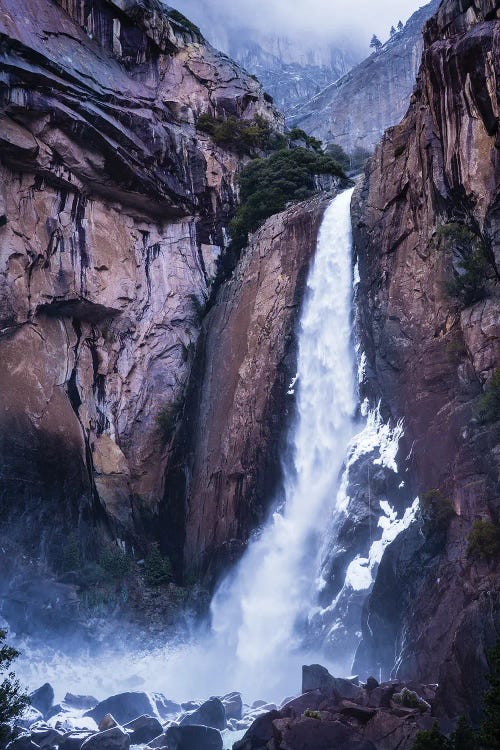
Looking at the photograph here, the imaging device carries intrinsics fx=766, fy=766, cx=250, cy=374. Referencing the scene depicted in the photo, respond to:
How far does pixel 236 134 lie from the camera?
42.2 meters

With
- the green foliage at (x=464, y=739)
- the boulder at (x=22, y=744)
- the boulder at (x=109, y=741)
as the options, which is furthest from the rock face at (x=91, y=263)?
the green foliage at (x=464, y=739)

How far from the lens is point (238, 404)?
3256 cm

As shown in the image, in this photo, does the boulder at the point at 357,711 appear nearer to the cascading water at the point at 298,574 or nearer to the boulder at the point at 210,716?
the boulder at the point at 210,716

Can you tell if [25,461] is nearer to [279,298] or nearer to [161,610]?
[161,610]

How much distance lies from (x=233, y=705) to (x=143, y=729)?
3.02 meters

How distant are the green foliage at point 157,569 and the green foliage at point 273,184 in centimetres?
1561

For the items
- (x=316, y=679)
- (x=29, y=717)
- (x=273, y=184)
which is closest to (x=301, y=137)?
(x=273, y=184)

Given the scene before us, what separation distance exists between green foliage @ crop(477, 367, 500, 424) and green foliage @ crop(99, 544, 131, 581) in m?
16.6

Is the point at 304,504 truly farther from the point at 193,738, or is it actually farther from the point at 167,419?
the point at 193,738

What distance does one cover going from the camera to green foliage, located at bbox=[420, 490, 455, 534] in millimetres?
20641

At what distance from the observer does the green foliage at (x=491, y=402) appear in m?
20.4

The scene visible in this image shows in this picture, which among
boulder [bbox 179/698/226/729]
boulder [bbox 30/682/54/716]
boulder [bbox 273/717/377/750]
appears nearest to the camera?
boulder [bbox 273/717/377/750]

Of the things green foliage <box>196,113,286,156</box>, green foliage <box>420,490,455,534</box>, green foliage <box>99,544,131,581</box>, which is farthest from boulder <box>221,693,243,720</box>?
green foliage <box>196,113,286,156</box>

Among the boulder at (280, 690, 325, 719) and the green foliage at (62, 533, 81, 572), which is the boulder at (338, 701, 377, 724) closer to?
the boulder at (280, 690, 325, 719)
